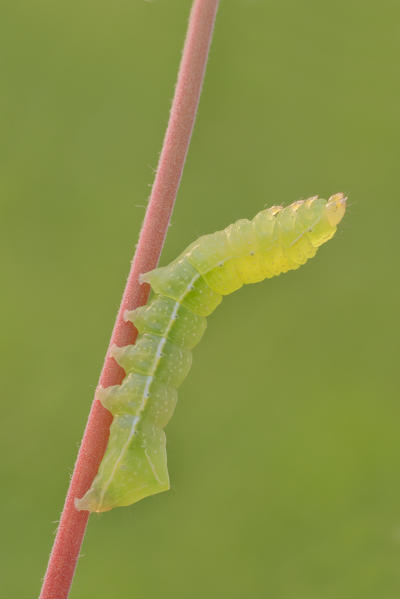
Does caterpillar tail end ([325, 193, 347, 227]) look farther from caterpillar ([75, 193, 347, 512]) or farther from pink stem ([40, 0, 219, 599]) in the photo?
pink stem ([40, 0, 219, 599])

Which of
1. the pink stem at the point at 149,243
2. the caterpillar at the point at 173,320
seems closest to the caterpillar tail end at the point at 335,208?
the caterpillar at the point at 173,320

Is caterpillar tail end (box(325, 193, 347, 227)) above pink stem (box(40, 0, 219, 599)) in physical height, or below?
above

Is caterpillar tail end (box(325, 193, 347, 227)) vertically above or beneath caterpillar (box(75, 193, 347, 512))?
above

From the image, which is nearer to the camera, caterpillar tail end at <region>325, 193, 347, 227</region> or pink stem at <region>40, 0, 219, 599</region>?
pink stem at <region>40, 0, 219, 599</region>

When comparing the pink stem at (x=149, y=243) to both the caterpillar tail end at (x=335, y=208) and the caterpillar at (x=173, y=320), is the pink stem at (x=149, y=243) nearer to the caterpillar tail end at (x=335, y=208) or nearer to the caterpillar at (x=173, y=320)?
the caterpillar at (x=173, y=320)

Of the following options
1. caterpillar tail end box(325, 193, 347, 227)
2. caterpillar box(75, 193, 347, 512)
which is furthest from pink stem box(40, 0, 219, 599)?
caterpillar tail end box(325, 193, 347, 227)

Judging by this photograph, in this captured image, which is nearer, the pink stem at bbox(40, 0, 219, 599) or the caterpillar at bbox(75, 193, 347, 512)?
the pink stem at bbox(40, 0, 219, 599)

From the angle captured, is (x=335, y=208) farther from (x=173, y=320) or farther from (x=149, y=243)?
(x=149, y=243)
